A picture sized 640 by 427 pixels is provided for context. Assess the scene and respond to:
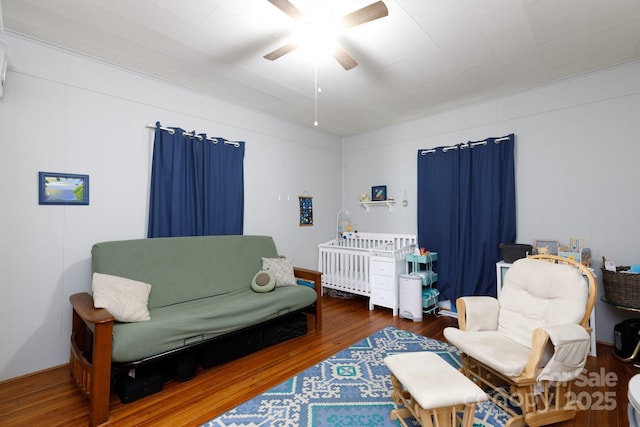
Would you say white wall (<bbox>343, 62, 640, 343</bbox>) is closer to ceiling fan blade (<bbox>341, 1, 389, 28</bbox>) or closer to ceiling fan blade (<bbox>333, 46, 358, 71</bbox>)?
ceiling fan blade (<bbox>333, 46, 358, 71</bbox>)

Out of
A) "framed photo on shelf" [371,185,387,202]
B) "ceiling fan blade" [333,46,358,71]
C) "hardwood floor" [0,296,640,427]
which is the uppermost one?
"ceiling fan blade" [333,46,358,71]

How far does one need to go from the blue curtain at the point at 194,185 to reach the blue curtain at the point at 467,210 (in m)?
2.61

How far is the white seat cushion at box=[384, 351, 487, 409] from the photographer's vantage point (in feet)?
4.89

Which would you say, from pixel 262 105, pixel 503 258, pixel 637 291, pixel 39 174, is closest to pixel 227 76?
pixel 262 105

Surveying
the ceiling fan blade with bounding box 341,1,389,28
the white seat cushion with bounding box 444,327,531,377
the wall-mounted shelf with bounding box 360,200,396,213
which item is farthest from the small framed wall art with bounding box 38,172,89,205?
the wall-mounted shelf with bounding box 360,200,396,213

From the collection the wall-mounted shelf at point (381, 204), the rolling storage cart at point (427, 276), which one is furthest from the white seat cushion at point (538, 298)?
the wall-mounted shelf at point (381, 204)

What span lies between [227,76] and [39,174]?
1863mm

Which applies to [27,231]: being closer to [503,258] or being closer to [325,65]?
[325,65]

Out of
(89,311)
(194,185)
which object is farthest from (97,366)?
(194,185)

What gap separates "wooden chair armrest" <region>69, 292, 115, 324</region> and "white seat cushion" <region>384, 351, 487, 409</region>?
182 cm

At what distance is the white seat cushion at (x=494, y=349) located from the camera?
177cm

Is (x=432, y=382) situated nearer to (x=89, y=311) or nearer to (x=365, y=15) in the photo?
(x=365, y=15)

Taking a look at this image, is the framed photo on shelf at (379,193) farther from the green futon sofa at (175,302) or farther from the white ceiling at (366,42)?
the green futon sofa at (175,302)

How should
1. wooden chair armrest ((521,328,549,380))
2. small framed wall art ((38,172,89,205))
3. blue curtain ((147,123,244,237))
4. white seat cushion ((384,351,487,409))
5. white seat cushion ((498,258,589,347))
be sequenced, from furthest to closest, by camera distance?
blue curtain ((147,123,244,237)) → small framed wall art ((38,172,89,205)) → white seat cushion ((498,258,589,347)) → wooden chair armrest ((521,328,549,380)) → white seat cushion ((384,351,487,409))
